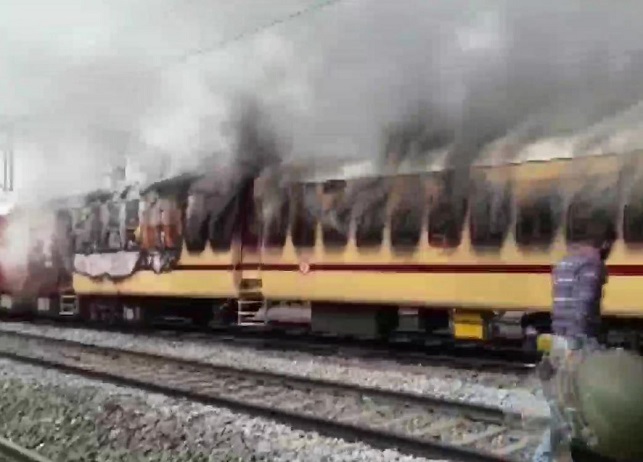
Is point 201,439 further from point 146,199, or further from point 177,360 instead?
point 146,199

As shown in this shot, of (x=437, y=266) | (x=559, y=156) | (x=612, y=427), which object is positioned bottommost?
(x=612, y=427)

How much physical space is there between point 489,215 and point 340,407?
263cm

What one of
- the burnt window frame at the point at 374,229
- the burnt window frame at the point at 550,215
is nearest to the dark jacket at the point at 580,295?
the burnt window frame at the point at 550,215

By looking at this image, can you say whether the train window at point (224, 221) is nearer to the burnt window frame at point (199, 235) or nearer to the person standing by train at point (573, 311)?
the burnt window frame at point (199, 235)

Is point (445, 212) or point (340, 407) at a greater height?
point (445, 212)

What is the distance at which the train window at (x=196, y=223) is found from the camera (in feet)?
39.2

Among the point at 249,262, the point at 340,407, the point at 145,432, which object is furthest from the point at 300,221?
the point at 145,432

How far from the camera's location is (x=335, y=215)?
10.2m

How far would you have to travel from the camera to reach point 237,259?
11.4 metres

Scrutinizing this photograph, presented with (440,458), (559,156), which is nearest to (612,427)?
(440,458)

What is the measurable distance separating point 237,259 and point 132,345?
5.80 feet

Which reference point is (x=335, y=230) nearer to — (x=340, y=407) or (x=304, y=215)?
(x=304, y=215)

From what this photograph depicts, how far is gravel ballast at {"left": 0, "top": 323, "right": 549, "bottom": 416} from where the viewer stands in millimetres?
7125

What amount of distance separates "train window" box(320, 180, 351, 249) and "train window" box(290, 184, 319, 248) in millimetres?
163
